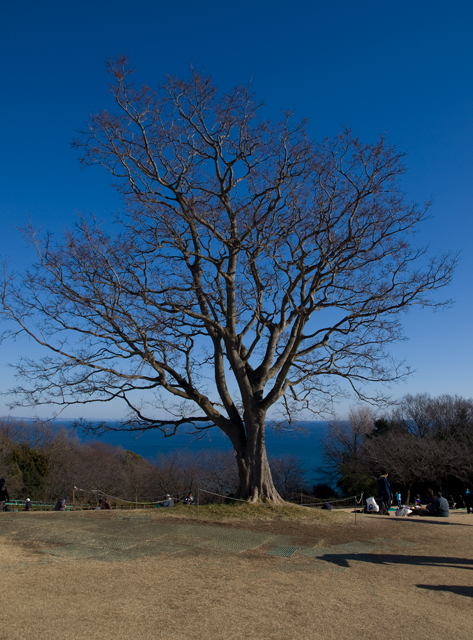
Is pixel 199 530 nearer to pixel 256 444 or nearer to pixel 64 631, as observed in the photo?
pixel 256 444

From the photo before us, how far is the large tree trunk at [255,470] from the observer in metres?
11.2

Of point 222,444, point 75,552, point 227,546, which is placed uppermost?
point 227,546

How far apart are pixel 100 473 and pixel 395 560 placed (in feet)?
130

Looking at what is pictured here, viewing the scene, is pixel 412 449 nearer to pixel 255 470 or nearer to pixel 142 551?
pixel 255 470

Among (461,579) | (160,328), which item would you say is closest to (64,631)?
(461,579)

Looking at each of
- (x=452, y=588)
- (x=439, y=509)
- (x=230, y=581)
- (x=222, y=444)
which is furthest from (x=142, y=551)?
(x=222, y=444)

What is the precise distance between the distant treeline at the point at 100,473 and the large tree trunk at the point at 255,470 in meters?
26.6

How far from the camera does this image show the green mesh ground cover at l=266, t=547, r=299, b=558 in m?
6.83

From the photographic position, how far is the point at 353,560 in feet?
21.7

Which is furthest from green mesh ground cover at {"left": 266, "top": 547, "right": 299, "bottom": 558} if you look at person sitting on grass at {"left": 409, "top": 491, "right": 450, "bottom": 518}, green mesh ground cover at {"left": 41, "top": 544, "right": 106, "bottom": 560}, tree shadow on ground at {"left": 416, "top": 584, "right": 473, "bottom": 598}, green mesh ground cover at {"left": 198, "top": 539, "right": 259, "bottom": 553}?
person sitting on grass at {"left": 409, "top": 491, "right": 450, "bottom": 518}

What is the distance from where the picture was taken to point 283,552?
22.9 feet

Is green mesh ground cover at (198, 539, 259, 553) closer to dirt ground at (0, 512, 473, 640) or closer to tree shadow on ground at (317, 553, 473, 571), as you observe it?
dirt ground at (0, 512, 473, 640)

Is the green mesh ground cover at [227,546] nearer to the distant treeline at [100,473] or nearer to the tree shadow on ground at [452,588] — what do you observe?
the tree shadow on ground at [452,588]

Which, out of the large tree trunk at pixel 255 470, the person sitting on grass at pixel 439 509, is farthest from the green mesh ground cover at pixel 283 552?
the person sitting on grass at pixel 439 509
